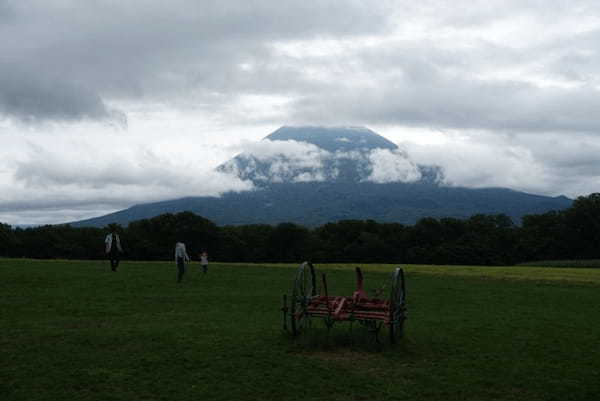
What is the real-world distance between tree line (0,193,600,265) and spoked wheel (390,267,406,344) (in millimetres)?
88351

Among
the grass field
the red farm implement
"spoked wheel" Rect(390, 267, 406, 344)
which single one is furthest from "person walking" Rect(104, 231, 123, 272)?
"spoked wheel" Rect(390, 267, 406, 344)

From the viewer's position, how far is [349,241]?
117875 mm

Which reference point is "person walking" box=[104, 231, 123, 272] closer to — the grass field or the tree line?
the grass field

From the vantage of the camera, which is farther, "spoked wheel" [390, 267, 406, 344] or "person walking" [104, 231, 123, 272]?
"person walking" [104, 231, 123, 272]

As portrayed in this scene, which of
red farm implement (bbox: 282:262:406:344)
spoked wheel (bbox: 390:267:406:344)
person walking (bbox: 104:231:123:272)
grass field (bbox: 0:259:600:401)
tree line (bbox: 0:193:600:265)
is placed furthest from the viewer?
tree line (bbox: 0:193:600:265)

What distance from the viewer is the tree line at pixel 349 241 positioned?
334 ft

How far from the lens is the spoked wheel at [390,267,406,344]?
45.7 ft

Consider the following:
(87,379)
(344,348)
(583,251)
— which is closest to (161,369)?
(87,379)

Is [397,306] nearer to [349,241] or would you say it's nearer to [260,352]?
[260,352]

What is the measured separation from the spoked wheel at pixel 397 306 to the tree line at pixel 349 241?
290ft

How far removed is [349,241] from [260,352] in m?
105

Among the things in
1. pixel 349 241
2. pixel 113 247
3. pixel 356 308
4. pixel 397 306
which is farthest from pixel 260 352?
pixel 349 241

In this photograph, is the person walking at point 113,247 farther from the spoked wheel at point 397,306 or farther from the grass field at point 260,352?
the spoked wheel at point 397,306

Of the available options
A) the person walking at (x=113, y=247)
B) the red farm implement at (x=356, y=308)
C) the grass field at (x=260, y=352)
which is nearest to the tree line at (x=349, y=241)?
the person walking at (x=113, y=247)
